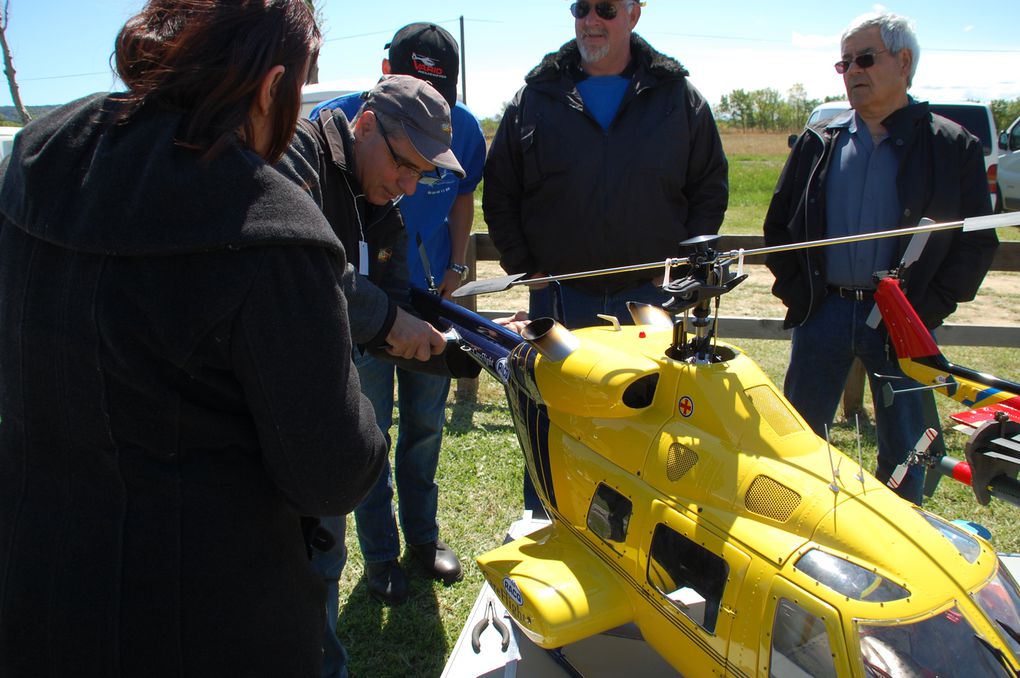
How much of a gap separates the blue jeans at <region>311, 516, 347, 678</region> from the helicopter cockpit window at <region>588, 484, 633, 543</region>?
85 cm

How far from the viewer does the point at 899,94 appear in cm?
349

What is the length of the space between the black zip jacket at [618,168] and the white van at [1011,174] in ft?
47.2

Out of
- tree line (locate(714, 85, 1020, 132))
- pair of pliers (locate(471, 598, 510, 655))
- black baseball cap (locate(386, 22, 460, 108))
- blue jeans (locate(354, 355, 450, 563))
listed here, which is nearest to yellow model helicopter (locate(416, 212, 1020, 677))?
pair of pliers (locate(471, 598, 510, 655))

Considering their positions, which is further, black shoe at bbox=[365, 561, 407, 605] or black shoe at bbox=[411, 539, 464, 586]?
black shoe at bbox=[411, 539, 464, 586]

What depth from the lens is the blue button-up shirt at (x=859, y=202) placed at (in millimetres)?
3500

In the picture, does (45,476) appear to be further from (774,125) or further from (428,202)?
(774,125)

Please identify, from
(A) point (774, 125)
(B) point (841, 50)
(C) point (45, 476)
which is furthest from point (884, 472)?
(A) point (774, 125)

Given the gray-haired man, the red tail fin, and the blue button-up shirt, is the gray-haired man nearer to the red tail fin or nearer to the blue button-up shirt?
the blue button-up shirt

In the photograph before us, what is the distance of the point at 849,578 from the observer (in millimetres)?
1812

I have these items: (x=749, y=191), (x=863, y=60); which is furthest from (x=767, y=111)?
(x=863, y=60)

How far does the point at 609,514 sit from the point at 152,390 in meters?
1.52

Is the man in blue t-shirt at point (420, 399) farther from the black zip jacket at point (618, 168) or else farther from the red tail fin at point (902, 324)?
the red tail fin at point (902, 324)

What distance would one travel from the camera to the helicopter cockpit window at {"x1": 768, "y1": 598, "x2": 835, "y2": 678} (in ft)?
5.77

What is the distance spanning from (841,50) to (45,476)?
375 centimetres
